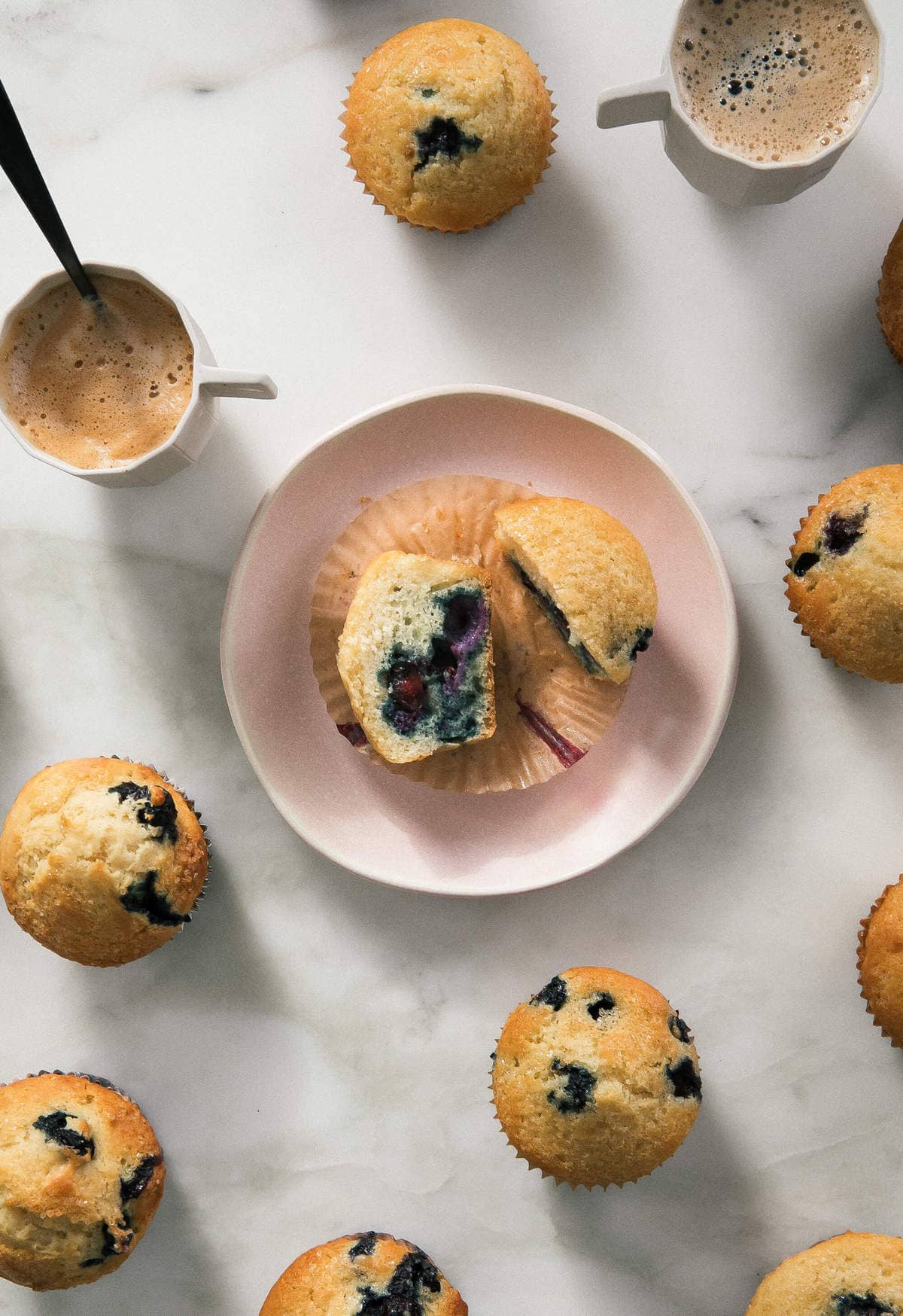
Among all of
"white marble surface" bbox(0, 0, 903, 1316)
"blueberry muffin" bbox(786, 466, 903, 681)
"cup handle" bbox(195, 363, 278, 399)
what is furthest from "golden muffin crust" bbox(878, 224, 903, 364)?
"cup handle" bbox(195, 363, 278, 399)

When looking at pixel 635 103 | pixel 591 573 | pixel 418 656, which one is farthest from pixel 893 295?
pixel 418 656

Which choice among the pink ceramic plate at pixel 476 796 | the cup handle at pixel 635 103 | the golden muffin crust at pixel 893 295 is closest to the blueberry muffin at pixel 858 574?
the pink ceramic plate at pixel 476 796

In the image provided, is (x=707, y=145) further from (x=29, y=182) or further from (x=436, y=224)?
(x=29, y=182)

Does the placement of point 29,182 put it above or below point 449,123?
above

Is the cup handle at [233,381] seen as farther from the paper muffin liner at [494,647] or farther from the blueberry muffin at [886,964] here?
the blueberry muffin at [886,964]

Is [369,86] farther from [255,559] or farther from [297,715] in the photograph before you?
[297,715]

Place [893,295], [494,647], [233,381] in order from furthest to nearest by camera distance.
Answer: [494,647] → [893,295] → [233,381]
